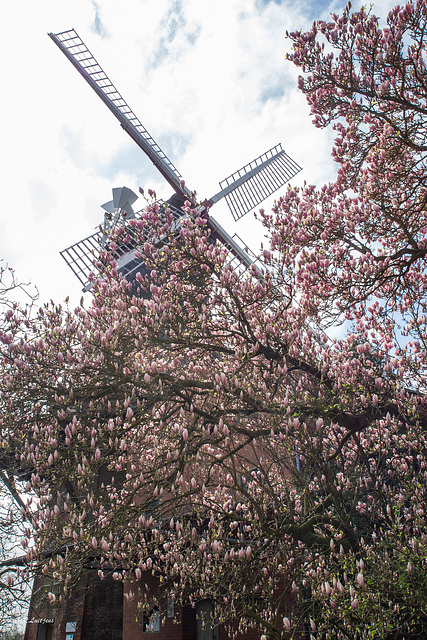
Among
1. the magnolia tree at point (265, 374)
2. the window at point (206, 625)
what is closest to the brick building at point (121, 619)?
the window at point (206, 625)

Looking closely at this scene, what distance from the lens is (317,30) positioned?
8398mm

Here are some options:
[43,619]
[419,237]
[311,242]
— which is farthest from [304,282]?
[43,619]

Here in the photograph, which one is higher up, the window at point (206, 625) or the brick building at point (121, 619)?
the brick building at point (121, 619)

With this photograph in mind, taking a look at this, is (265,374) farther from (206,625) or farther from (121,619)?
(121,619)

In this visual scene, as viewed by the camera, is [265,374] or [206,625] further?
[206,625]

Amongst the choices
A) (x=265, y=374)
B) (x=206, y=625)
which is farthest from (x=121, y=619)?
(x=265, y=374)

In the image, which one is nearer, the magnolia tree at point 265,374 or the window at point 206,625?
the magnolia tree at point 265,374

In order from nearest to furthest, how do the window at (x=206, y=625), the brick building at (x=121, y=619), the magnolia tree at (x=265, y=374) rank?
the magnolia tree at (x=265, y=374) < the window at (x=206, y=625) < the brick building at (x=121, y=619)

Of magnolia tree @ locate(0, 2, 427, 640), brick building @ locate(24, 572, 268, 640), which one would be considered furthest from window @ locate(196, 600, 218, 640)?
magnolia tree @ locate(0, 2, 427, 640)

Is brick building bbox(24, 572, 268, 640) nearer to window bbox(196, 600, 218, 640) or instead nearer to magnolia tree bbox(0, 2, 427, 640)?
window bbox(196, 600, 218, 640)

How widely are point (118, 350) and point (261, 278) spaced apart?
10.6 feet

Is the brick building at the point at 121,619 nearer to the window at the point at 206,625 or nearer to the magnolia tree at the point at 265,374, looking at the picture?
the window at the point at 206,625

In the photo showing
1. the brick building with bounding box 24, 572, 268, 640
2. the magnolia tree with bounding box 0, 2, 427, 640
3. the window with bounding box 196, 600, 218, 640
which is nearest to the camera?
the magnolia tree with bounding box 0, 2, 427, 640

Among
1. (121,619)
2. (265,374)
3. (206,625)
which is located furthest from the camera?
(121,619)
